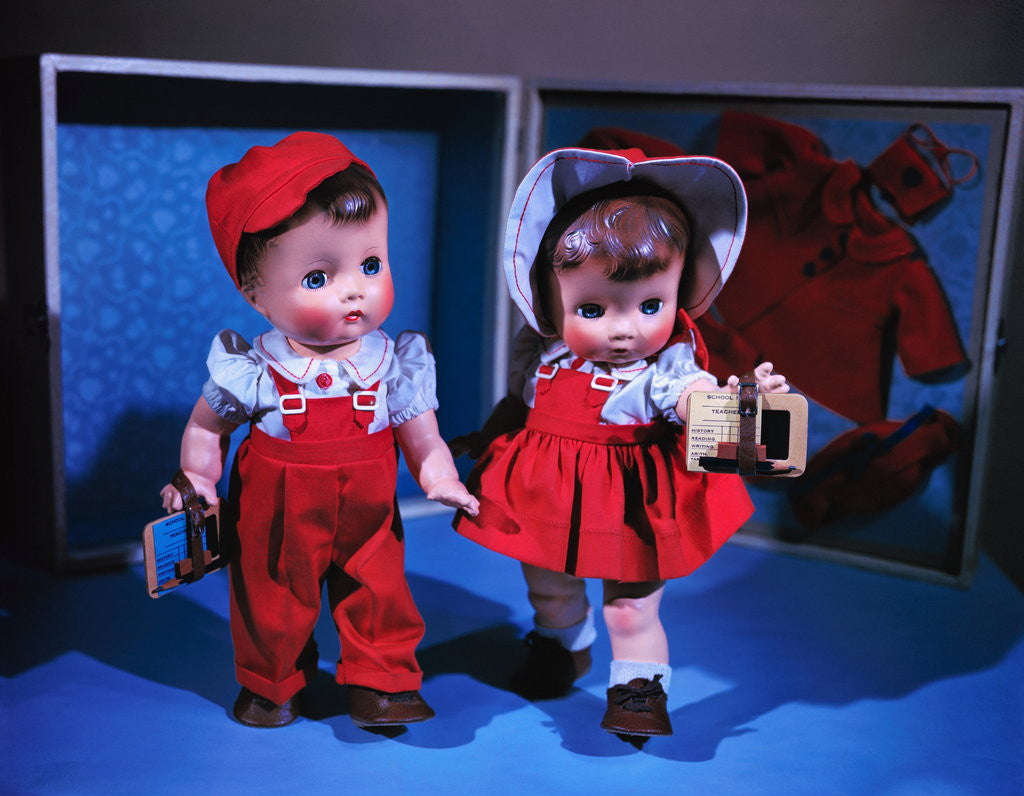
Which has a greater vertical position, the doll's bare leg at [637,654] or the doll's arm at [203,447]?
the doll's arm at [203,447]

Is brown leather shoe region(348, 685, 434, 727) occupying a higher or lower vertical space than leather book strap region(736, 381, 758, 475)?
lower

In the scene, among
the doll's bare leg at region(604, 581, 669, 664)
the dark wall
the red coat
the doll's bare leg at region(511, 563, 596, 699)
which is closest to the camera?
the doll's bare leg at region(604, 581, 669, 664)

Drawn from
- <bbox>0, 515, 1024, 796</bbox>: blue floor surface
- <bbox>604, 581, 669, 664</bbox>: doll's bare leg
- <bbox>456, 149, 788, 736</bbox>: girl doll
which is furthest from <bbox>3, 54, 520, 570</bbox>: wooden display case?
<bbox>604, 581, 669, 664</bbox>: doll's bare leg

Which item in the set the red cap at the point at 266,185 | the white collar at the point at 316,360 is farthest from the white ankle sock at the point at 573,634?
the red cap at the point at 266,185

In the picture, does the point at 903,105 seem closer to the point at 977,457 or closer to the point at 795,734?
the point at 977,457

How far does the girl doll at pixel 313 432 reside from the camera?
1508 millimetres

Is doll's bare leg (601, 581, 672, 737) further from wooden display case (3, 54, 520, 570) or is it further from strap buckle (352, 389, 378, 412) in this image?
wooden display case (3, 54, 520, 570)

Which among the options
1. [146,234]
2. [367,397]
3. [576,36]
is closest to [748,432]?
[367,397]

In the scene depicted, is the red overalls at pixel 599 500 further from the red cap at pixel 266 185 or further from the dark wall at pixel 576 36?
the dark wall at pixel 576 36

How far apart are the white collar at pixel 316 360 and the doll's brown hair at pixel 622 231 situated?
0.90 ft

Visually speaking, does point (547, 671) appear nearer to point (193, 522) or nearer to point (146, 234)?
point (193, 522)

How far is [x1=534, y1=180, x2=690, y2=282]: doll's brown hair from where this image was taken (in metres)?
1.54

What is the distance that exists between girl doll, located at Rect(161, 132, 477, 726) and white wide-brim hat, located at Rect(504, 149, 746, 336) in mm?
180

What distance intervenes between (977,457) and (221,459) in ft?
4.55
